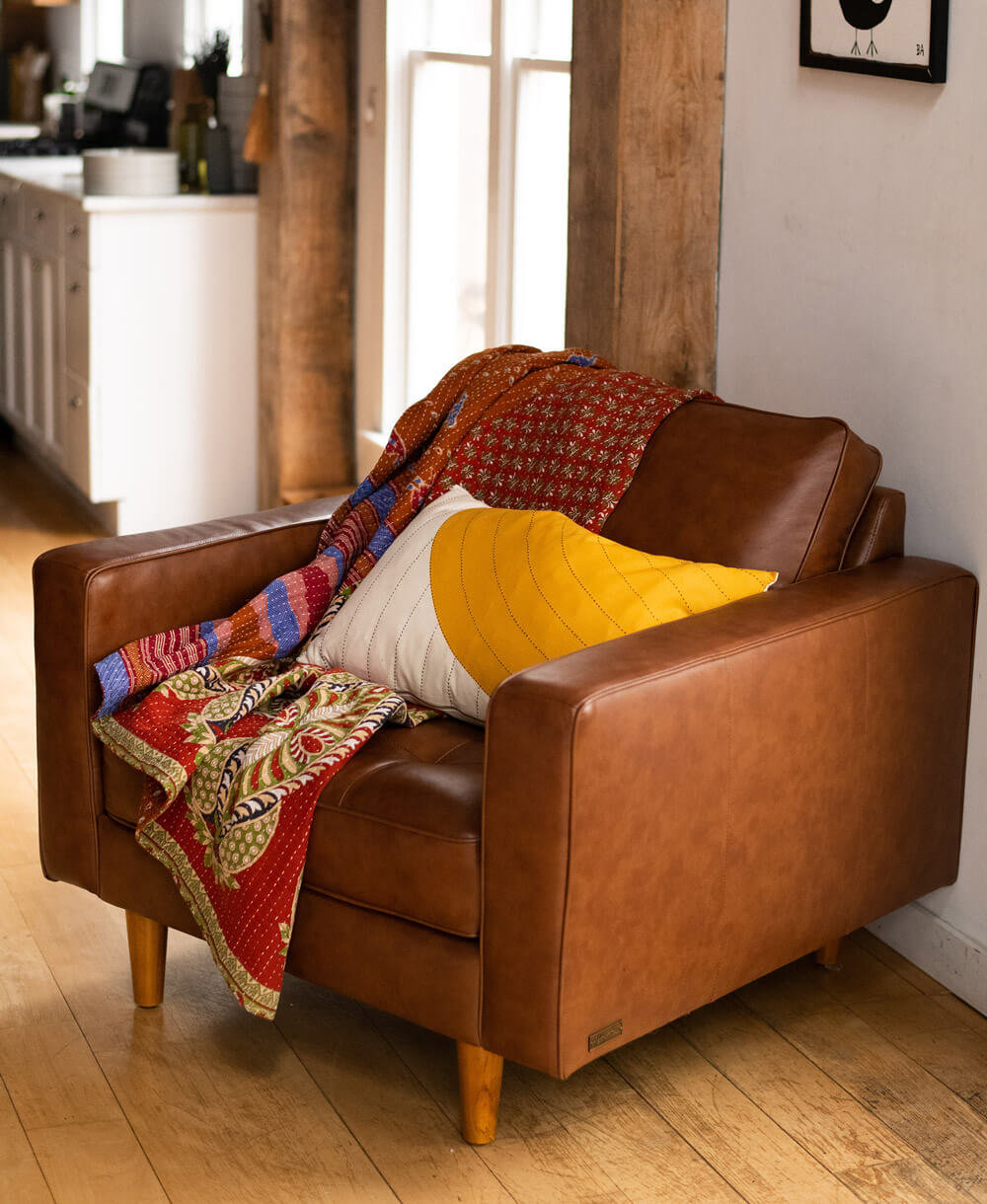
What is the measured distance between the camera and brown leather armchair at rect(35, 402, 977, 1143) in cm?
172

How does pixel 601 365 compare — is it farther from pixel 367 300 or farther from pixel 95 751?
pixel 367 300

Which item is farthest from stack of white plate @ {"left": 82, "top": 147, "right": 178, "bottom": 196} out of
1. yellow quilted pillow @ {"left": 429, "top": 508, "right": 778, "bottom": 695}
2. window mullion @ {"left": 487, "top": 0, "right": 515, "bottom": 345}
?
yellow quilted pillow @ {"left": 429, "top": 508, "right": 778, "bottom": 695}

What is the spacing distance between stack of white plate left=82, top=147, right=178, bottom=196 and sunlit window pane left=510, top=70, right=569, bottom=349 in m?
1.23

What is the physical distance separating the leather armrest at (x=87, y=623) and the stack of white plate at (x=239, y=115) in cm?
240

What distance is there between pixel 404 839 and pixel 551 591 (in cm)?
37

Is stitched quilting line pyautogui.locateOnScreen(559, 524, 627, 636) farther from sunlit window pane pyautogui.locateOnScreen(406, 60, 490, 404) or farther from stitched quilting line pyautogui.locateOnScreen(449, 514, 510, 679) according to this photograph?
sunlit window pane pyautogui.locateOnScreen(406, 60, 490, 404)

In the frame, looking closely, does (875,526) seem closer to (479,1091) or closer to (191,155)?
(479,1091)

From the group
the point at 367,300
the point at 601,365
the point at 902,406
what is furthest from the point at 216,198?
the point at 902,406

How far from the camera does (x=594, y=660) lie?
175 centimetres

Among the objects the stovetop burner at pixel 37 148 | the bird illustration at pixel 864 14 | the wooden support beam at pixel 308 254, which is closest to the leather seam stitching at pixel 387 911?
the bird illustration at pixel 864 14

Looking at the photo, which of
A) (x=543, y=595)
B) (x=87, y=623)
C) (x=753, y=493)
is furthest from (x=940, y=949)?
(x=87, y=623)

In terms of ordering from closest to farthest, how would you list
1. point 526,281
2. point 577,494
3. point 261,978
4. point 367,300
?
point 261,978, point 577,494, point 526,281, point 367,300

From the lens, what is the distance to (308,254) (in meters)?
4.27

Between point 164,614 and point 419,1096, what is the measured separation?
0.72m
